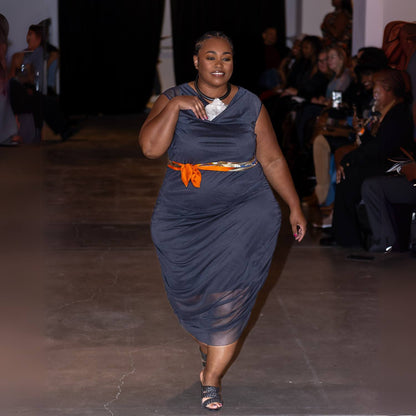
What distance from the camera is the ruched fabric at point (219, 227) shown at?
3088mm

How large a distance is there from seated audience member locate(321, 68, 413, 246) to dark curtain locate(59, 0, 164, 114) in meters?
9.85

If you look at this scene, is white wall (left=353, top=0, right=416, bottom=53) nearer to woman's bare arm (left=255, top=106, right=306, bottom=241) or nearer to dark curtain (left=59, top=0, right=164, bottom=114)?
woman's bare arm (left=255, top=106, right=306, bottom=241)

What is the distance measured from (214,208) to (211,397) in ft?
2.28

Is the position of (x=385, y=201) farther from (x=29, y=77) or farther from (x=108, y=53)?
(x=108, y=53)

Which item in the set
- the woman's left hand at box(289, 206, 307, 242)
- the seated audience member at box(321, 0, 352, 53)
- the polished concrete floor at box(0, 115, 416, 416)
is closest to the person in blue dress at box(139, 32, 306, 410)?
the woman's left hand at box(289, 206, 307, 242)

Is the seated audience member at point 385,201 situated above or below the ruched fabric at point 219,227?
below

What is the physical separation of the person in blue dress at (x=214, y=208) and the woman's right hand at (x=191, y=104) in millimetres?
41

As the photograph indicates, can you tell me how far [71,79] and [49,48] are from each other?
2238 mm

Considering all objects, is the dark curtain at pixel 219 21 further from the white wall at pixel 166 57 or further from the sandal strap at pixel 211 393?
the sandal strap at pixel 211 393

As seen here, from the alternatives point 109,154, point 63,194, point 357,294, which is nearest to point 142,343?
point 357,294

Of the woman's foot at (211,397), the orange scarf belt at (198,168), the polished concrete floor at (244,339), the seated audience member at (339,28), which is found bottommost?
the polished concrete floor at (244,339)

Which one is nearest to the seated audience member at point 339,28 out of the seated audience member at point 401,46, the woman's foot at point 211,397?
the seated audience member at point 401,46

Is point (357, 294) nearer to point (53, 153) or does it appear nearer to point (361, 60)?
point (361, 60)

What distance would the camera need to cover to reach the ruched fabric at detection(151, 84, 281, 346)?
3088mm
